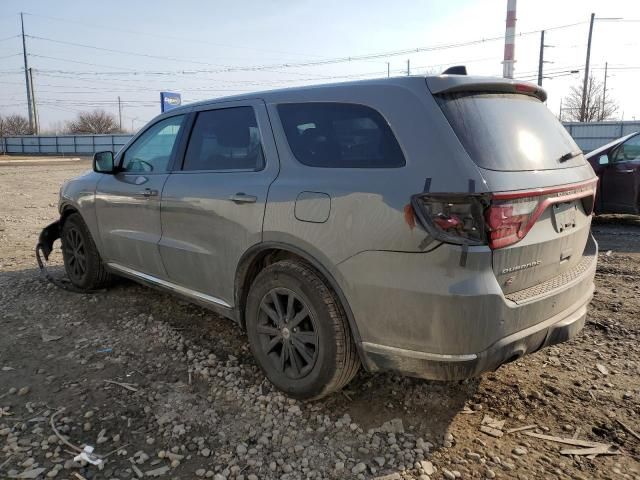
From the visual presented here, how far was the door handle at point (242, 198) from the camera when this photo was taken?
10.2 ft

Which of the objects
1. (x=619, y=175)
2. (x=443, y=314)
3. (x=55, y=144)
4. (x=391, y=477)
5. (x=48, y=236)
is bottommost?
(x=391, y=477)

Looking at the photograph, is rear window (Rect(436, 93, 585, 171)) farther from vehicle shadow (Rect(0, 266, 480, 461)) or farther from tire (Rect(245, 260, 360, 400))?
vehicle shadow (Rect(0, 266, 480, 461))

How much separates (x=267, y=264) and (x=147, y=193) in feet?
4.54

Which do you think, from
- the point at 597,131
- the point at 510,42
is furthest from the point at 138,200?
the point at 597,131

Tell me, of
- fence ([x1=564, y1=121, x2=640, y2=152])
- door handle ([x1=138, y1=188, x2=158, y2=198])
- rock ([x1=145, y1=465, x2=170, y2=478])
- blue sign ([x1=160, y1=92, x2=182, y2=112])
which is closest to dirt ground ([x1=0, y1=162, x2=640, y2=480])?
rock ([x1=145, y1=465, x2=170, y2=478])

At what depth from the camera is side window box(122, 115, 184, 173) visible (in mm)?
4043

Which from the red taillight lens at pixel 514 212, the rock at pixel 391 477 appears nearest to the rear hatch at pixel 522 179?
the red taillight lens at pixel 514 212

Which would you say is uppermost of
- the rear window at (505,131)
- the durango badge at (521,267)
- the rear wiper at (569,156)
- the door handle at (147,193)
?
the rear window at (505,131)

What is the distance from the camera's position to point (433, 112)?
249cm

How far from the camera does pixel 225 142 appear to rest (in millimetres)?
3568

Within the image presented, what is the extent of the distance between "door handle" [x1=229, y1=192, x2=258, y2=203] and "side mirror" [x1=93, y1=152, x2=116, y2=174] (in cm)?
183

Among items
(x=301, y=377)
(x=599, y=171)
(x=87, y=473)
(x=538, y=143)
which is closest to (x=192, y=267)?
(x=301, y=377)

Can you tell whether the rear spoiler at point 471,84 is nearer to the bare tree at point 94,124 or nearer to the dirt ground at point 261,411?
the dirt ground at point 261,411

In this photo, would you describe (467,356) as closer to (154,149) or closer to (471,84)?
(471,84)
